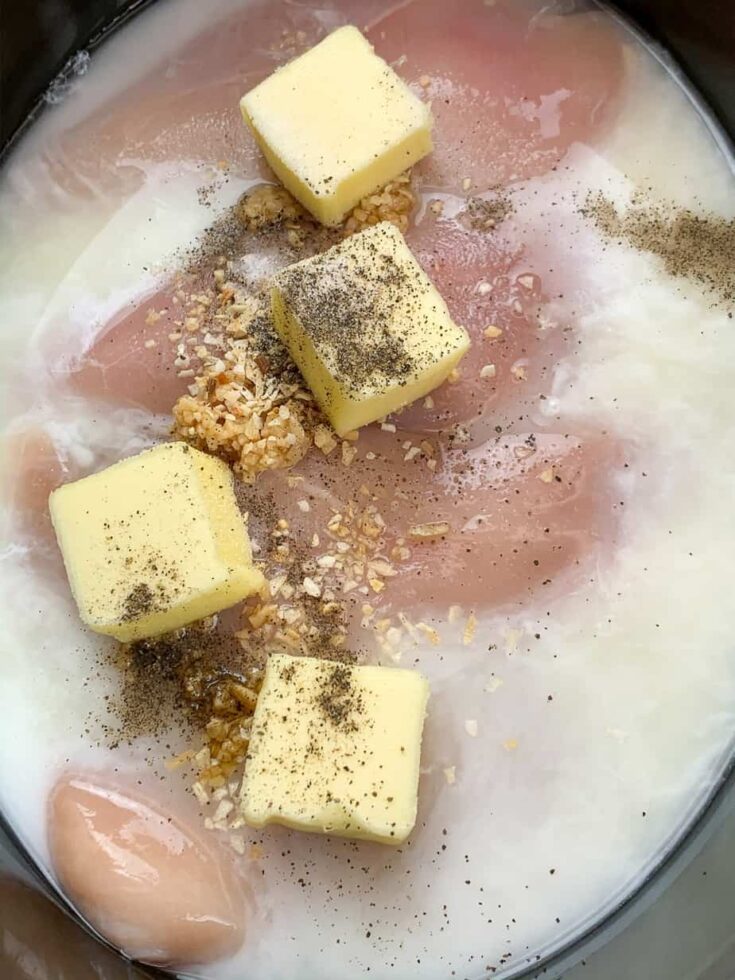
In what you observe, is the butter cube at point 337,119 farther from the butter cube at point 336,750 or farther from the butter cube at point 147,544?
the butter cube at point 336,750

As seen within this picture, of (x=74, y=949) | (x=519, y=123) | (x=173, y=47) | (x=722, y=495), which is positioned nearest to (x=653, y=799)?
(x=722, y=495)

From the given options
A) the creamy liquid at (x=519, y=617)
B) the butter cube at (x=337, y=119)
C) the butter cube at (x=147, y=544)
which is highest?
the butter cube at (x=337, y=119)

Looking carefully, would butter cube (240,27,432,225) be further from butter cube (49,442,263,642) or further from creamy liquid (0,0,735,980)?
butter cube (49,442,263,642)

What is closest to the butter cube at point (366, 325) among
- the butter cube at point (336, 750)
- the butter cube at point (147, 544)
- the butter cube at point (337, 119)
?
the butter cube at point (337, 119)

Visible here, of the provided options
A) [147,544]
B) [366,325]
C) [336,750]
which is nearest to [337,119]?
[366,325]

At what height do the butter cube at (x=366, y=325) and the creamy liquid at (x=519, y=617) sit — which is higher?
the butter cube at (x=366, y=325)

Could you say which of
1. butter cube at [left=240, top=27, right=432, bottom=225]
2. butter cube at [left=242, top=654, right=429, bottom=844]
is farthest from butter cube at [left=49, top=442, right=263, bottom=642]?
butter cube at [left=240, top=27, right=432, bottom=225]
